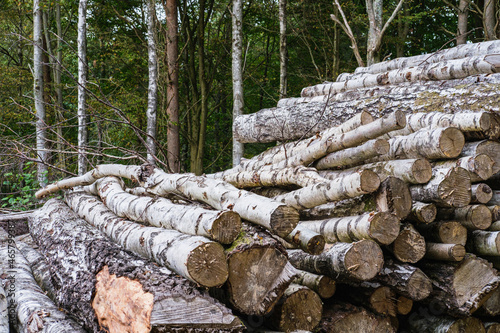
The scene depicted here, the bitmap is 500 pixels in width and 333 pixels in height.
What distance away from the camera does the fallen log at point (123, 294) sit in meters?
2.35

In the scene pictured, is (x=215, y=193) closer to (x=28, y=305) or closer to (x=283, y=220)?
(x=283, y=220)

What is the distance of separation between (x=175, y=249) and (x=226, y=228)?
0.38 m

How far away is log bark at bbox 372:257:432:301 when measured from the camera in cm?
323

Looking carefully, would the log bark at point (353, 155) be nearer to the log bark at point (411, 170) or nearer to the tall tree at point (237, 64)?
the log bark at point (411, 170)

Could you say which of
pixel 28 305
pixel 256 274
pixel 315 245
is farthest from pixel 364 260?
pixel 28 305

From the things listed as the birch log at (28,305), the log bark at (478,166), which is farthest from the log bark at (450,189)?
the birch log at (28,305)

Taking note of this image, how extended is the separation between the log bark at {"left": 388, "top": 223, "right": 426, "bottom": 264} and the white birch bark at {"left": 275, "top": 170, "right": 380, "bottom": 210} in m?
0.44

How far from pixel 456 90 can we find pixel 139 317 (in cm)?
435

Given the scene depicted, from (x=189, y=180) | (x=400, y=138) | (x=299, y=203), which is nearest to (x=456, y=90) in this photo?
(x=400, y=138)

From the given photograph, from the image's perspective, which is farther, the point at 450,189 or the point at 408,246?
the point at 450,189

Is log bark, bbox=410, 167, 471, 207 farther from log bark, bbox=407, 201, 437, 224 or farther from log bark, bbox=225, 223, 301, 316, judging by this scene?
log bark, bbox=225, 223, 301, 316

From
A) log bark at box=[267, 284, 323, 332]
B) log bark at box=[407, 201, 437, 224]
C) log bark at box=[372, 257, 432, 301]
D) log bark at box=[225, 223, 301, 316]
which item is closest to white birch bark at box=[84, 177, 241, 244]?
log bark at box=[225, 223, 301, 316]

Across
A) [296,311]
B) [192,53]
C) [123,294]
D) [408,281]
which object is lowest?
[296,311]

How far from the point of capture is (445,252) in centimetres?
337
